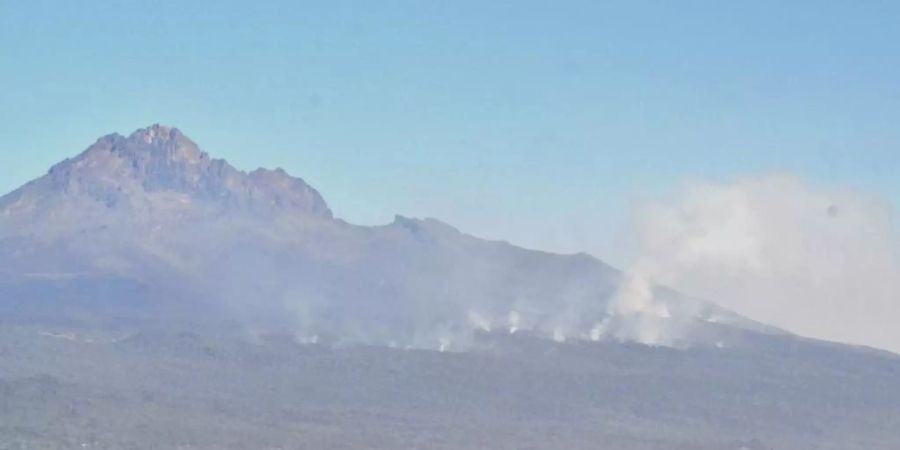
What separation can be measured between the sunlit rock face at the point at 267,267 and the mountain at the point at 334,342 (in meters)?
0.42

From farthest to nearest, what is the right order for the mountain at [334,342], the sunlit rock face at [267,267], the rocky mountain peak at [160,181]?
the rocky mountain peak at [160,181]
the sunlit rock face at [267,267]
the mountain at [334,342]

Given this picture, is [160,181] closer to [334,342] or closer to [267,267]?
[267,267]

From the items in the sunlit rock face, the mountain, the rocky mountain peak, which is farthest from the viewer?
the rocky mountain peak

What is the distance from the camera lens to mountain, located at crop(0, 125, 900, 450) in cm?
6081

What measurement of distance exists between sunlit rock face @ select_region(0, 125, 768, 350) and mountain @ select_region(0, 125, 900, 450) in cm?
42

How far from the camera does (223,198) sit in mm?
192750

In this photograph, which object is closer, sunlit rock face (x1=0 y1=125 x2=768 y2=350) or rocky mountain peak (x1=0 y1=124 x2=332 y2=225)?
sunlit rock face (x1=0 y1=125 x2=768 y2=350)

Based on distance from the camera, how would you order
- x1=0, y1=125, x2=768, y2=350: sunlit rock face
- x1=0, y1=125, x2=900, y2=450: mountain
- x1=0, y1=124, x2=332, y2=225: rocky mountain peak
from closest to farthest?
1. x1=0, y1=125, x2=900, y2=450: mountain
2. x1=0, y1=125, x2=768, y2=350: sunlit rock face
3. x1=0, y1=124, x2=332, y2=225: rocky mountain peak

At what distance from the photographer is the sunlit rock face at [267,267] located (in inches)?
4769

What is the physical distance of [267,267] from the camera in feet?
541

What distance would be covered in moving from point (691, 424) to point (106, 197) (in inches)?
4913

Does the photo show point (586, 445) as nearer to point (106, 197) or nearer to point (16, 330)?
point (16, 330)

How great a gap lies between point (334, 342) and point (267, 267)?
67.4 metres

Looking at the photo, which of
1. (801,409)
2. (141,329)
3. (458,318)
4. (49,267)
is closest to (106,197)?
(49,267)
